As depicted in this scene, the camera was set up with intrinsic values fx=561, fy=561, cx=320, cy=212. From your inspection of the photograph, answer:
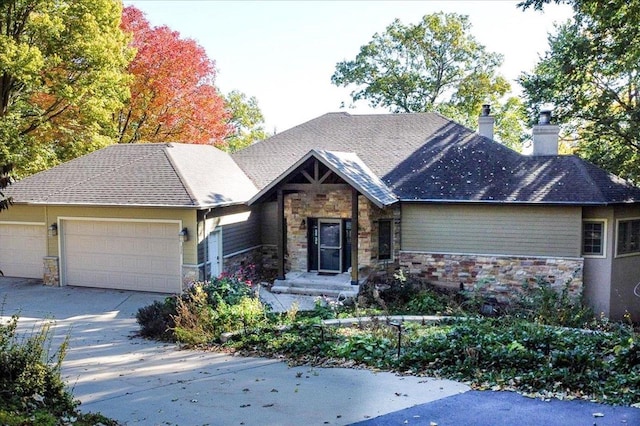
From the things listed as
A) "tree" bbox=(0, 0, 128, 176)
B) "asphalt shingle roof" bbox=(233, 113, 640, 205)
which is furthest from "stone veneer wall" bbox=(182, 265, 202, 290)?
"tree" bbox=(0, 0, 128, 176)

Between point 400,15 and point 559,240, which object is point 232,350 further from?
point 400,15

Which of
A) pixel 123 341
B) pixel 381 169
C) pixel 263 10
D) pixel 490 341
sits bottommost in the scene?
pixel 123 341

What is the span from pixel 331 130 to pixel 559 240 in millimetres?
9349

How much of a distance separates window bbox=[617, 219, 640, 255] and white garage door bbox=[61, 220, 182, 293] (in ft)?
39.8

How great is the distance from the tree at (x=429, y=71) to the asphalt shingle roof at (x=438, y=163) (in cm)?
1089

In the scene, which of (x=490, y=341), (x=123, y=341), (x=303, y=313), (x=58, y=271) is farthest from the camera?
(x=58, y=271)

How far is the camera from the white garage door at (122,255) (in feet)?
50.5

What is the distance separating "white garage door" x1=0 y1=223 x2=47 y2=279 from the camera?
1738 cm

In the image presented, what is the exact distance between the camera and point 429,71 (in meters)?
31.7

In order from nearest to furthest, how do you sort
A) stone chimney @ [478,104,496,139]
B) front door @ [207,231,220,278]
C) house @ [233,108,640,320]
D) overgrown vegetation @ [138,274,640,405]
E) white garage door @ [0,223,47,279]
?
overgrown vegetation @ [138,274,640,405]
house @ [233,108,640,320]
front door @ [207,231,220,278]
white garage door @ [0,223,47,279]
stone chimney @ [478,104,496,139]

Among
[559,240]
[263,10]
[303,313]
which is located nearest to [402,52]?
[263,10]

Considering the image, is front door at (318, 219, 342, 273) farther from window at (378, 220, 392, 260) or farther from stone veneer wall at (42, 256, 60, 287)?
stone veneer wall at (42, 256, 60, 287)

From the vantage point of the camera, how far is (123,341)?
11.1m

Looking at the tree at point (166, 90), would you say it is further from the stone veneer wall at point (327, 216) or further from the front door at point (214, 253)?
the front door at point (214, 253)
